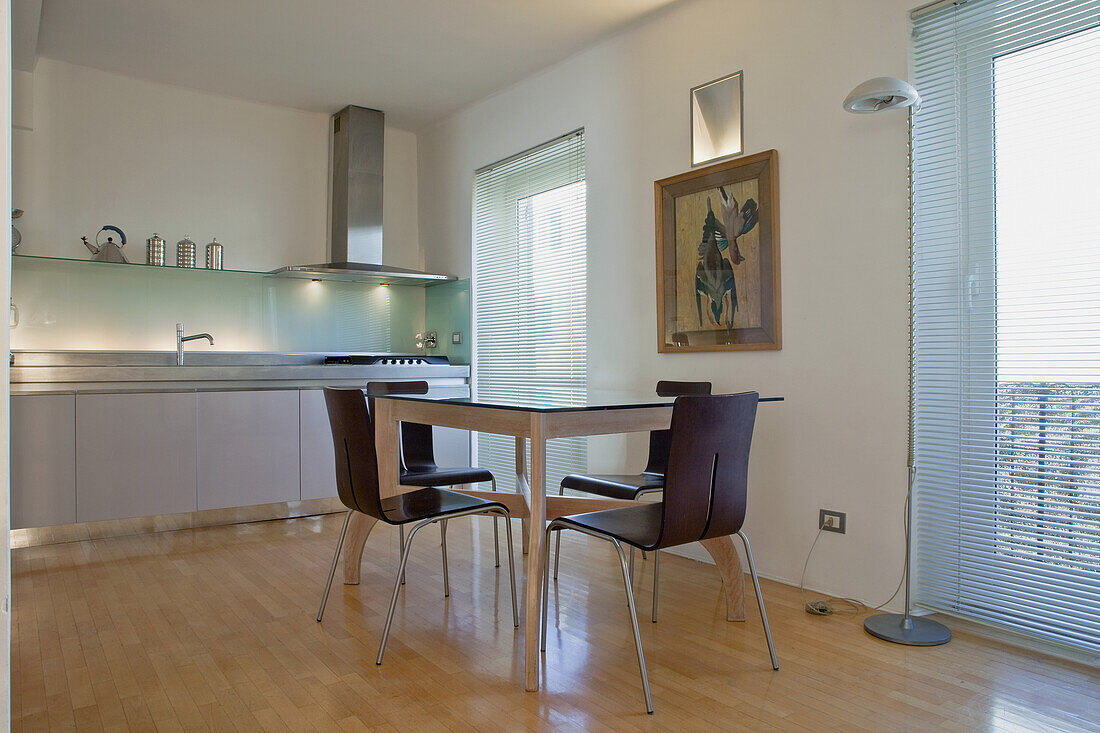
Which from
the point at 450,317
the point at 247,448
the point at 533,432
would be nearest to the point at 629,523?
the point at 533,432

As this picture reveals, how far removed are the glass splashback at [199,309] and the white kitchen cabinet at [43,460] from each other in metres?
0.58

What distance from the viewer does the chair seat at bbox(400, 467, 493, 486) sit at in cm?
329

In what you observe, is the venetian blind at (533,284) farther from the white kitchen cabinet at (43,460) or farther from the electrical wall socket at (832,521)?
the white kitchen cabinet at (43,460)

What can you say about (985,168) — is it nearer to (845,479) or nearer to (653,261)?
(845,479)

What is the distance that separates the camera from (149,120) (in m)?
4.98

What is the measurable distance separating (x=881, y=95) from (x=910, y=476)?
129 cm

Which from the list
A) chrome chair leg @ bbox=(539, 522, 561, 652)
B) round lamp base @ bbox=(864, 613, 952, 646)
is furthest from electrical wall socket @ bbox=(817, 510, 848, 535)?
chrome chair leg @ bbox=(539, 522, 561, 652)

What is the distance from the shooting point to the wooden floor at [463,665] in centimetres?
203

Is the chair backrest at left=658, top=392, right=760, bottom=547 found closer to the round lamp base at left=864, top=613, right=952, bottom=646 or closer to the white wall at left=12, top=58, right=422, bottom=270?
the round lamp base at left=864, top=613, right=952, bottom=646

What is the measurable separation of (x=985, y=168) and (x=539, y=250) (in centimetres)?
267

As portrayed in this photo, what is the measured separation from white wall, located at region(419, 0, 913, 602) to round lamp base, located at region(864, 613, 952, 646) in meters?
0.19

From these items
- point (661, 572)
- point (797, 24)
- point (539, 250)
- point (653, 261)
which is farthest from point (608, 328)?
point (797, 24)

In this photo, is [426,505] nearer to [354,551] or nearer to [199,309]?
[354,551]

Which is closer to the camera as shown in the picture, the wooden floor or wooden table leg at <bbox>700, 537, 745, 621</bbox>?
the wooden floor
